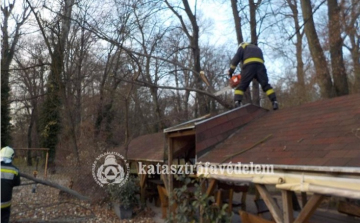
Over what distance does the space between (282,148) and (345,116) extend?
108cm

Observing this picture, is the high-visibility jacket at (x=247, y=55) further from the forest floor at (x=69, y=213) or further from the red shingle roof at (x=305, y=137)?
the forest floor at (x=69, y=213)

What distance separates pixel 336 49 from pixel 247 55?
5.59 meters

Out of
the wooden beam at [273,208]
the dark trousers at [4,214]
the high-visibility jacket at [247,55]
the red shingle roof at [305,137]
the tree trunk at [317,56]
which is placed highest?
the tree trunk at [317,56]

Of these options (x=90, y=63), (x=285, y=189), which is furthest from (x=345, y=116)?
(x=90, y=63)

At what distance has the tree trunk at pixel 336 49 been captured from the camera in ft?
36.8

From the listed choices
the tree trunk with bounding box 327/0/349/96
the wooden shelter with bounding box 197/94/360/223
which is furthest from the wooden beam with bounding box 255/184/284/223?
the tree trunk with bounding box 327/0/349/96

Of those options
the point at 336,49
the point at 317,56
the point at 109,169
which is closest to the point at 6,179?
the point at 109,169

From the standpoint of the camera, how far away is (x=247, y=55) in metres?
8.09

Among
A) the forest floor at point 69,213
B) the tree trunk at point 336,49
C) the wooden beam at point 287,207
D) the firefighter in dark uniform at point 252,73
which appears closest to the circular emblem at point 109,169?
the forest floor at point 69,213

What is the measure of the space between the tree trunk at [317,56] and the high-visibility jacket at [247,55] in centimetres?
444

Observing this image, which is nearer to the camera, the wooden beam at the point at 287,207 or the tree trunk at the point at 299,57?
the wooden beam at the point at 287,207

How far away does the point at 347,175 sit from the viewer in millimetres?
3518

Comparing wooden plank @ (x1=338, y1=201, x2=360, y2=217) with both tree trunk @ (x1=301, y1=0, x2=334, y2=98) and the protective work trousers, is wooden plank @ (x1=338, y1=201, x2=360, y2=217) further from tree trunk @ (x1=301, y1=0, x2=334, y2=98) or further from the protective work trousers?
tree trunk @ (x1=301, y1=0, x2=334, y2=98)

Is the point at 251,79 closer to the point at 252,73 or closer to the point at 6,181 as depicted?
the point at 252,73
